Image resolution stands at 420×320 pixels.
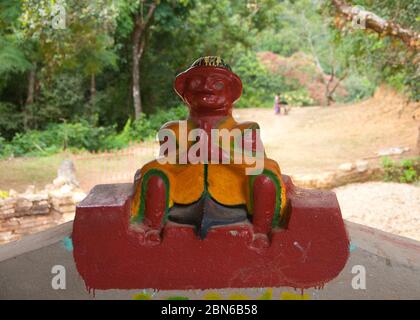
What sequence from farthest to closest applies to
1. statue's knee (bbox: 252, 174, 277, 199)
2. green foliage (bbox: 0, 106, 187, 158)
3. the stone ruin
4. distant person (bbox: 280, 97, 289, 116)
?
1. distant person (bbox: 280, 97, 289, 116)
2. green foliage (bbox: 0, 106, 187, 158)
3. the stone ruin
4. statue's knee (bbox: 252, 174, 277, 199)

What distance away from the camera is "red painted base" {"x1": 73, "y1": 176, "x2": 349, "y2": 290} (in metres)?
1.98

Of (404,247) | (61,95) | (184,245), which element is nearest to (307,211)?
(184,245)

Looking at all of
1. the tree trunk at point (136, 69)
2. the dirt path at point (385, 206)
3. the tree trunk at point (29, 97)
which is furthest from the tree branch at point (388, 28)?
the tree trunk at point (29, 97)

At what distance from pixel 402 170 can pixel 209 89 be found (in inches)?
234

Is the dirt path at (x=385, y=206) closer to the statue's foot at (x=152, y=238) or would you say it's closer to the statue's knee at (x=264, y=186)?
the statue's knee at (x=264, y=186)

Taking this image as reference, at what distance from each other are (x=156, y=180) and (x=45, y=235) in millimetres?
846

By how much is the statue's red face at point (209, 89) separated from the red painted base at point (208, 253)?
54 cm

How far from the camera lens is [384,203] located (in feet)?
19.8

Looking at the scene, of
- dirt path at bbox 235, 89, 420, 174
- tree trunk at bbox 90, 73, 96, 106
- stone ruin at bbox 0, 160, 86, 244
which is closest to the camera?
stone ruin at bbox 0, 160, 86, 244

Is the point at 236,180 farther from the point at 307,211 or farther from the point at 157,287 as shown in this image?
the point at 157,287

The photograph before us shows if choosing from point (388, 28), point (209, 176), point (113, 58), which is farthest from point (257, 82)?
point (209, 176)

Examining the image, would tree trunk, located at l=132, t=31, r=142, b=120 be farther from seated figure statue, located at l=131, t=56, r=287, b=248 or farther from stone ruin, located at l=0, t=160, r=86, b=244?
seated figure statue, located at l=131, t=56, r=287, b=248

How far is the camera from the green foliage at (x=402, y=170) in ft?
23.1

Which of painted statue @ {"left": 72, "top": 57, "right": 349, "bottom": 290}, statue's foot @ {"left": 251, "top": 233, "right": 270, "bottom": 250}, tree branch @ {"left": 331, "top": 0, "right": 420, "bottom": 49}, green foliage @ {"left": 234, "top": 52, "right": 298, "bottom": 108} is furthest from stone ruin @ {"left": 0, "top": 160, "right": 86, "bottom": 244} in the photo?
green foliage @ {"left": 234, "top": 52, "right": 298, "bottom": 108}
